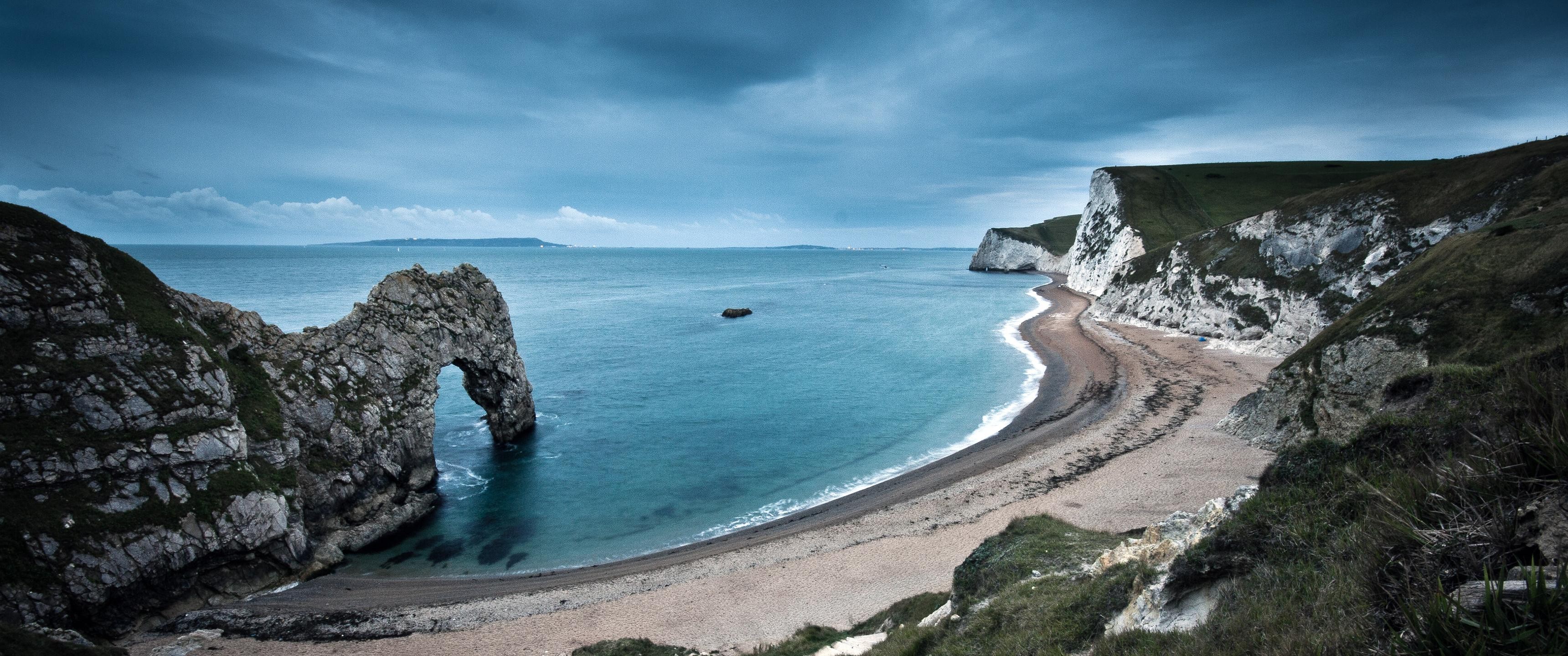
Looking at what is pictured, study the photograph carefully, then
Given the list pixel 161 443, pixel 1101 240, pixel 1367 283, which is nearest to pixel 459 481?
pixel 161 443

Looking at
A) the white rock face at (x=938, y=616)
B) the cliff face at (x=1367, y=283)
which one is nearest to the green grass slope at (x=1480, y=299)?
the cliff face at (x=1367, y=283)

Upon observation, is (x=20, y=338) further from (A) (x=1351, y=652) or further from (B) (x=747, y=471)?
(A) (x=1351, y=652)

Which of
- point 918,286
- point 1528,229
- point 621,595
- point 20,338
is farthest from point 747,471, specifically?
point 918,286

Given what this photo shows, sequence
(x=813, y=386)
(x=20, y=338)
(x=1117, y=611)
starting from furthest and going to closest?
1. (x=813, y=386)
2. (x=20, y=338)
3. (x=1117, y=611)

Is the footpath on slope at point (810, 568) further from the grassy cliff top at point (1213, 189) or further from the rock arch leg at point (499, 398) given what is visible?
the grassy cliff top at point (1213, 189)

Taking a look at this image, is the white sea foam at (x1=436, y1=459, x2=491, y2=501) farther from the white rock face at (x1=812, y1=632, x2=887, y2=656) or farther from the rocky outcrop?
the rocky outcrop

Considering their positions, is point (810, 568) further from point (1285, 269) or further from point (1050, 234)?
point (1050, 234)
